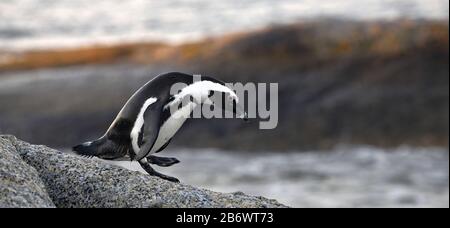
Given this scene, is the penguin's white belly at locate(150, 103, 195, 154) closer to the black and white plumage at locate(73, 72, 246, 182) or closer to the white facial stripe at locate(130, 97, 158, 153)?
the black and white plumage at locate(73, 72, 246, 182)

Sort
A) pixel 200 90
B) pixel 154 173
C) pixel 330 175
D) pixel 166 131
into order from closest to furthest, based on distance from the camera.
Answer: pixel 154 173, pixel 200 90, pixel 166 131, pixel 330 175

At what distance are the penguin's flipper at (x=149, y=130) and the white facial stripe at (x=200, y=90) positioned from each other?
20cm

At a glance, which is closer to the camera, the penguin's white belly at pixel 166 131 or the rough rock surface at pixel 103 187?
the rough rock surface at pixel 103 187

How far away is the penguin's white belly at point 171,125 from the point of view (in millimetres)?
6605

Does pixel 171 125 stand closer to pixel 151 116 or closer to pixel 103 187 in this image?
pixel 151 116

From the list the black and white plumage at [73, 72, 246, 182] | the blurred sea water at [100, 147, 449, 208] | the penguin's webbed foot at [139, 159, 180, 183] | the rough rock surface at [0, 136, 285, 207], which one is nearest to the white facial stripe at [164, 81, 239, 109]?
the black and white plumage at [73, 72, 246, 182]

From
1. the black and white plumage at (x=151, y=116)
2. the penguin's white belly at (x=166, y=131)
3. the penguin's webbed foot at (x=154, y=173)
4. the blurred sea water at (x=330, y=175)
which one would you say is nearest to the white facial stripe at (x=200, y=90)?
the black and white plumage at (x=151, y=116)

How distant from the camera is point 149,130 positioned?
627cm

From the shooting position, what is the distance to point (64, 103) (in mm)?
21594

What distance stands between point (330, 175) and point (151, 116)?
11.0 metres

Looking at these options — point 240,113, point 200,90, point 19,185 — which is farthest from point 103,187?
point 240,113

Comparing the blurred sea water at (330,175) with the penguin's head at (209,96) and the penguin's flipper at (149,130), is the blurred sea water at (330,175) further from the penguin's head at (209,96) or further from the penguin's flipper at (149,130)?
the penguin's flipper at (149,130)
